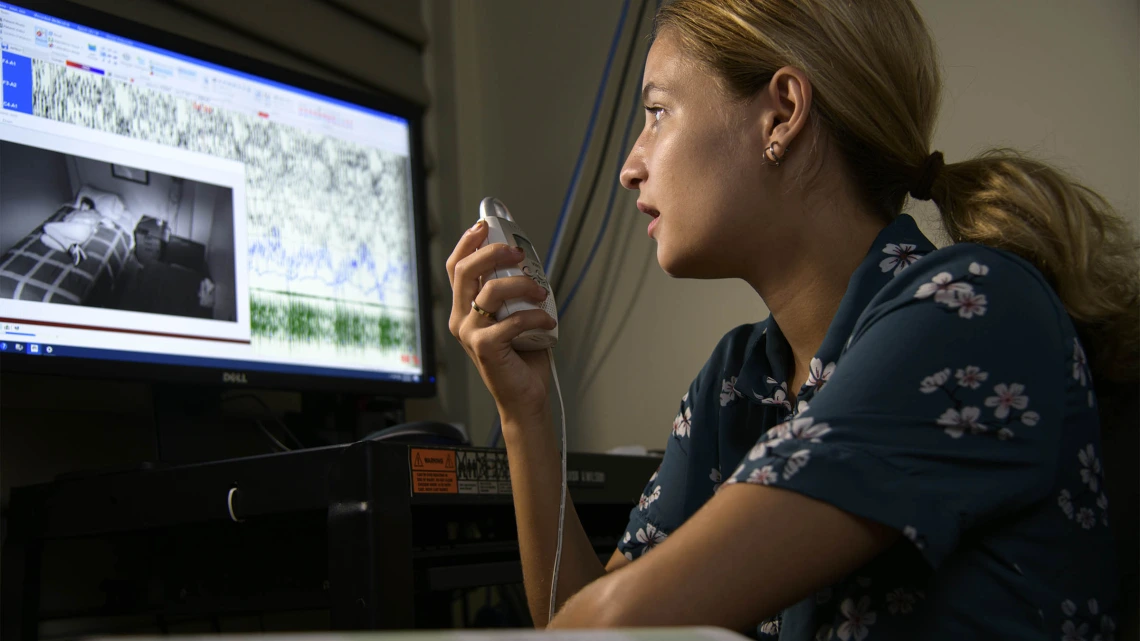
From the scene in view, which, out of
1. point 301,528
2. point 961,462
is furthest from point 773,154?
point 301,528

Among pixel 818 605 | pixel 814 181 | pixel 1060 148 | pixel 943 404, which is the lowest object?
pixel 818 605

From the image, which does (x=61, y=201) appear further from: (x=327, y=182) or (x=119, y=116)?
(x=327, y=182)

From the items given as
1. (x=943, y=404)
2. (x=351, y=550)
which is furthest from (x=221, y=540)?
(x=943, y=404)

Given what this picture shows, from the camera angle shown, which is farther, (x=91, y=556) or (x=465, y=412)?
(x=465, y=412)

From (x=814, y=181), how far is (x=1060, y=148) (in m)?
0.50

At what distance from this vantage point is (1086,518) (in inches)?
27.1

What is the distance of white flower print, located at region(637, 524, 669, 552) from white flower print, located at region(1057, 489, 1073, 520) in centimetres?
37

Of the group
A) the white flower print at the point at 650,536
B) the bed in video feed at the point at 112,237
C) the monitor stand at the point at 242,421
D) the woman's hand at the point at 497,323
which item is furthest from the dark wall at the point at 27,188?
the white flower print at the point at 650,536

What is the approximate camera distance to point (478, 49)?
1.96m

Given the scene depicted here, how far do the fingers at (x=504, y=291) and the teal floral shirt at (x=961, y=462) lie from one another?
1.00 feet

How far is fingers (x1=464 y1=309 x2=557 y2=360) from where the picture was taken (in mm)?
919

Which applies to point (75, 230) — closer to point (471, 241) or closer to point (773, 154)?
point (471, 241)

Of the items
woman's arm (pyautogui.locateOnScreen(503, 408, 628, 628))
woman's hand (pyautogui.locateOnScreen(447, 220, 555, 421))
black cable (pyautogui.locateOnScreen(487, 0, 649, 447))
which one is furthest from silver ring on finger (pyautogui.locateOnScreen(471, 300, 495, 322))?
black cable (pyautogui.locateOnScreen(487, 0, 649, 447))

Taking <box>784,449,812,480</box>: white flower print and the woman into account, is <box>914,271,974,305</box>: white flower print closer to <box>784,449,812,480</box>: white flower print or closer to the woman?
the woman
